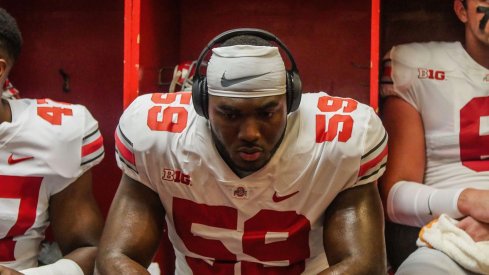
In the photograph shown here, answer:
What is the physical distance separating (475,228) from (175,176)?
2.04 ft

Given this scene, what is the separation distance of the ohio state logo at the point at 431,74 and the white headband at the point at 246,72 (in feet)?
1.95

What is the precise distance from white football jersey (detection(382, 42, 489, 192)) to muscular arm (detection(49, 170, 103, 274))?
2.54 ft

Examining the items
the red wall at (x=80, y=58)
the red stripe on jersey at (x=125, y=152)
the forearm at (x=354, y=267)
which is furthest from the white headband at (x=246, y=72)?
the red wall at (x=80, y=58)

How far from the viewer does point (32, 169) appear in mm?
1545

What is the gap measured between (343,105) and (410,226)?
21.0 inches

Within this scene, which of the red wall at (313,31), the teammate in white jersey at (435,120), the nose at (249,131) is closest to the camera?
the nose at (249,131)

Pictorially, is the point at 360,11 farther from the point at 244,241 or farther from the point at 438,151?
the point at 244,241

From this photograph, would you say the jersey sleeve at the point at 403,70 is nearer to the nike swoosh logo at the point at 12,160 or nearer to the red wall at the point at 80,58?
the red wall at the point at 80,58

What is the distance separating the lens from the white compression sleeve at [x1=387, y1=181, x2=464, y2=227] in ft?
5.09

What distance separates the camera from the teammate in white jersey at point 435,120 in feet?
5.49

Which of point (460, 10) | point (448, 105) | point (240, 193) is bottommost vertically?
point (240, 193)

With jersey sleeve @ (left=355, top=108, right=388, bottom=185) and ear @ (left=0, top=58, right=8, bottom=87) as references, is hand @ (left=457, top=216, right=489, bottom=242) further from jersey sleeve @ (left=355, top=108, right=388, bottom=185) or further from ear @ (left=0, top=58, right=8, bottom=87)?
ear @ (left=0, top=58, right=8, bottom=87)

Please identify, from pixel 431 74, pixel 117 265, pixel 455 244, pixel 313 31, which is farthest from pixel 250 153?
pixel 313 31

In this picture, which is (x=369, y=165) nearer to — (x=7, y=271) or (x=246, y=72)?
(x=246, y=72)
